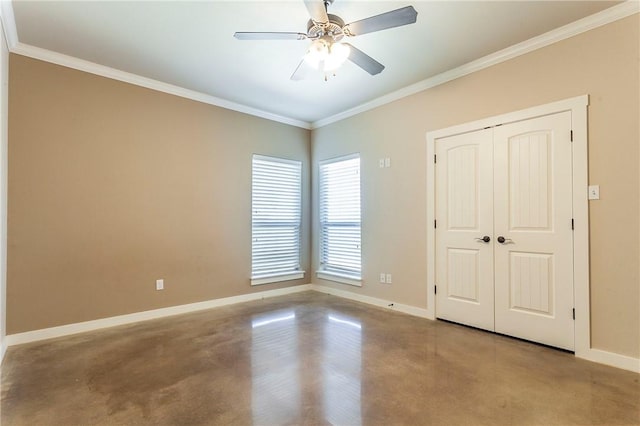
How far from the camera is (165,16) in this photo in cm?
265

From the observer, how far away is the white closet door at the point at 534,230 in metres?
2.84

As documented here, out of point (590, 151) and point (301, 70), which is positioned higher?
point (301, 70)

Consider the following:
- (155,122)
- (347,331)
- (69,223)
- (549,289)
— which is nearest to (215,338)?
(347,331)

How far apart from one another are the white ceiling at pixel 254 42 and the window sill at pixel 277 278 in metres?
2.75

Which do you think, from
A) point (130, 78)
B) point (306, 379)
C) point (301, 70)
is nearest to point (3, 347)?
point (306, 379)

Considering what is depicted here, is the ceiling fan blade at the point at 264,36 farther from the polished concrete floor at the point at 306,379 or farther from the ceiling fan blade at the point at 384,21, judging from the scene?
the polished concrete floor at the point at 306,379

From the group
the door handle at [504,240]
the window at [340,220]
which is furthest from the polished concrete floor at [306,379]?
the window at [340,220]

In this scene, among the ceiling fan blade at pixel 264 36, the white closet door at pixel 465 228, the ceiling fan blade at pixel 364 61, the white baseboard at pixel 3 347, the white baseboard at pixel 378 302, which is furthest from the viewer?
the white baseboard at pixel 378 302

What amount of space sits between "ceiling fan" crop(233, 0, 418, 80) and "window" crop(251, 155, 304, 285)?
8.16 ft

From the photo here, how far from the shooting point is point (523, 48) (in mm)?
3066

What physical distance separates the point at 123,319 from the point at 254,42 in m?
3.34

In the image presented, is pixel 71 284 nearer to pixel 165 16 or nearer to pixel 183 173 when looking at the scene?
pixel 183 173

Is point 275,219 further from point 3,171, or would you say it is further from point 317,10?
point 317,10

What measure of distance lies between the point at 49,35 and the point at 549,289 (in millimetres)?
5183
